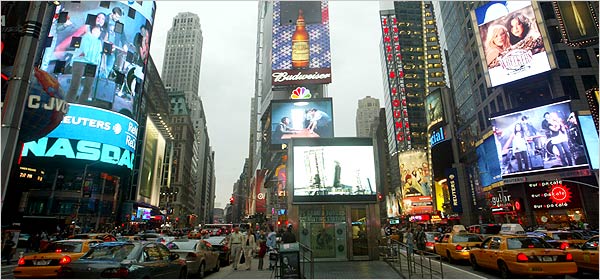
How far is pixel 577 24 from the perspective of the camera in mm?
33125

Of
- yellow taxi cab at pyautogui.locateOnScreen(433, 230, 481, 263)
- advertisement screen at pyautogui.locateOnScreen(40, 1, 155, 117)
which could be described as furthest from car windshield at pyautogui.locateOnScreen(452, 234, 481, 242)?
advertisement screen at pyautogui.locateOnScreen(40, 1, 155, 117)

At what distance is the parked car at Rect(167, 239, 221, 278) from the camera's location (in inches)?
502

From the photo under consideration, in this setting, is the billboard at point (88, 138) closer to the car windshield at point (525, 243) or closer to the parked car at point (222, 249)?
the parked car at point (222, 249)

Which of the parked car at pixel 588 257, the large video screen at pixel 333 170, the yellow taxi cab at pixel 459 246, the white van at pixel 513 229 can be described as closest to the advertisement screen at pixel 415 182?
the white van at pixel 513 229

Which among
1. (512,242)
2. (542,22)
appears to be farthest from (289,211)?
(542,22)

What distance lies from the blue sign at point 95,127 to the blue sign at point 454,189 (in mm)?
60801

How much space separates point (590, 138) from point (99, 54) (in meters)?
68.6

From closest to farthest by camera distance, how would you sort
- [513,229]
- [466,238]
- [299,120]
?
[466,238]
[513,229]
[299,120]

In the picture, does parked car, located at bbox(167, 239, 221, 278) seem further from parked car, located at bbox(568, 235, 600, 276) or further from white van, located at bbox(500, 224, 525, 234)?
white van, located at bbox(500, 224, 525, 234)

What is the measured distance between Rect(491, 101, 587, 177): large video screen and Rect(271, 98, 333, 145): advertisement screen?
2434cm

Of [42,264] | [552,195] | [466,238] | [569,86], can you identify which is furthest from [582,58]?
[42,264]

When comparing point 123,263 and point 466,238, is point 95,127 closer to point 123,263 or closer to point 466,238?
point 123,263

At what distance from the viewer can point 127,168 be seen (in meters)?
57.0

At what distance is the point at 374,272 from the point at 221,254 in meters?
8.38
